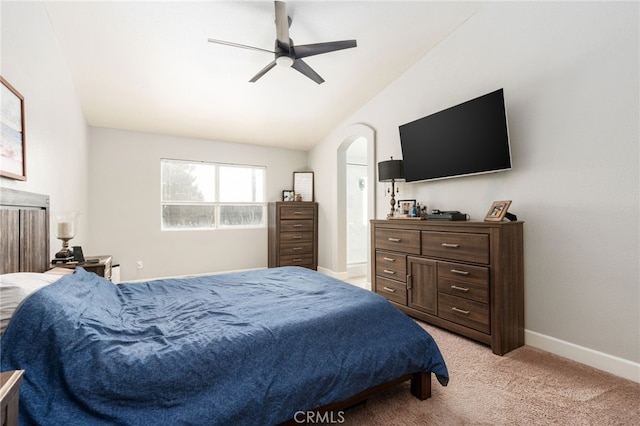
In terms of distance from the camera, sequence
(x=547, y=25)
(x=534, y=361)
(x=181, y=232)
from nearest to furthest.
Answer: (x=534, y=361), (x=547, y=25), (x=181, y=232)

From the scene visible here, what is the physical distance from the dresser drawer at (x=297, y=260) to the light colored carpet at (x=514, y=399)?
3.19m

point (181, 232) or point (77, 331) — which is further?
point (181, 232)

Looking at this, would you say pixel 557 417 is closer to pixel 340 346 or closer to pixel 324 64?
pixel 340 346

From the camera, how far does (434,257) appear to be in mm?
2715

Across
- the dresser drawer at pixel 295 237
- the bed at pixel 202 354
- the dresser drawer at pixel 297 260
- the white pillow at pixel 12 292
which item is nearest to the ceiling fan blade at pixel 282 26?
the bed at pixel 202 354

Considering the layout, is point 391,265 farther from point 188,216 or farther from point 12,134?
point 188,216

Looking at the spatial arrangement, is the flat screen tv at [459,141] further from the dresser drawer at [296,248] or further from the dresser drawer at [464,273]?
the dresser drawer at [296,248]

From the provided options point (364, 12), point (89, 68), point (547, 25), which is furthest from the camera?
point (89, 68)

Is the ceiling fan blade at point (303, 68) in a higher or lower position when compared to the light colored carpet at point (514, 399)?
higher

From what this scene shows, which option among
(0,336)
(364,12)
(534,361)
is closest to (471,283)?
(534,361)

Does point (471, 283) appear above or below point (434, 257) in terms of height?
below

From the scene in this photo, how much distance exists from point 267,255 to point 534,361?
4.13 meters

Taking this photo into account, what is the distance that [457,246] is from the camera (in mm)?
2516

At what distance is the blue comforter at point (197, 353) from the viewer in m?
1.02
